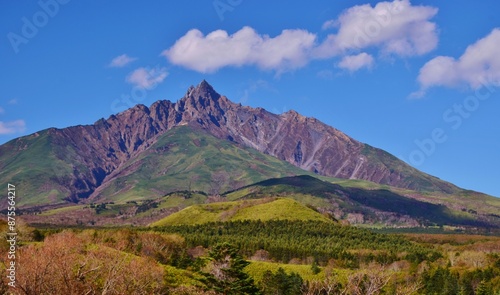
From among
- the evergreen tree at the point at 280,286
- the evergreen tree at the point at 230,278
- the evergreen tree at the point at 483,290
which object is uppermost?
the evergreen tree at the point at 230,278

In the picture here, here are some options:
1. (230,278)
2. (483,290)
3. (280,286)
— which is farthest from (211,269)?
(483,290)

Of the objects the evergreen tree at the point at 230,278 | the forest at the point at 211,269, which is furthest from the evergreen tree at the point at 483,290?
the evergreen tree at the point at 230,278

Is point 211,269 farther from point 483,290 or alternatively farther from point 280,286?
point 483,290

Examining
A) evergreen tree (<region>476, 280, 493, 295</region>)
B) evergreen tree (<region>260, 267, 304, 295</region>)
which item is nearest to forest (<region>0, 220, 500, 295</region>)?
evergreen tree (<region>260, 267, 304, 295</region>)

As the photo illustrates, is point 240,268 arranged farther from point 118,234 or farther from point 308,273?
point 118,234

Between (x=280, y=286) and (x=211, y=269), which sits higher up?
(x=211, y=269)

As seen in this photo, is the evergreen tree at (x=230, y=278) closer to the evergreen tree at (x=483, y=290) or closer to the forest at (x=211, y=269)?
the forest at (x=211, y=269)

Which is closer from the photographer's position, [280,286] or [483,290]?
[280,286]

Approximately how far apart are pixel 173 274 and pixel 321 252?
407 feet

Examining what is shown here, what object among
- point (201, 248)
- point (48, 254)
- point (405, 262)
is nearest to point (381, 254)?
point (405, 262)

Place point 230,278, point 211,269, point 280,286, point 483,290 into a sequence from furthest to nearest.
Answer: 1. point 483,290
2. point 280,286
3. point 211,269
4. point 230,278

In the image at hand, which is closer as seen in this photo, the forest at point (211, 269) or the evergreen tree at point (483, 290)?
the forest at point (211, 269)

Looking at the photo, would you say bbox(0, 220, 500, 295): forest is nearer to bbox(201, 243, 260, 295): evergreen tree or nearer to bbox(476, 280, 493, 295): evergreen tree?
bbox(201, 243, 260, 295): evergreen tree

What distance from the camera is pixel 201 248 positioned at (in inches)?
7382
